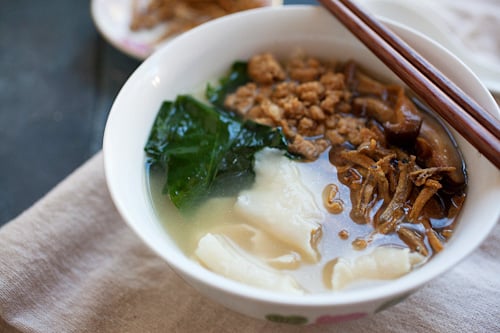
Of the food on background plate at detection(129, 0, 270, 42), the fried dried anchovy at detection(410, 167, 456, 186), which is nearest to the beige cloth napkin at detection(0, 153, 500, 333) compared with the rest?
the fried dried anchovy at detection(410, 167, 456, 186)

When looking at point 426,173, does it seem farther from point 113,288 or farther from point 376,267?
point 113,288

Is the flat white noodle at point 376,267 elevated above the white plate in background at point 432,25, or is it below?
below

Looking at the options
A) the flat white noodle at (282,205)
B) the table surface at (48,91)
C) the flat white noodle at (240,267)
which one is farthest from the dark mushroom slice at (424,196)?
the table surface at (48,91)

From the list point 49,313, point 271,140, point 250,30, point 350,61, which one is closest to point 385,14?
point 350,61

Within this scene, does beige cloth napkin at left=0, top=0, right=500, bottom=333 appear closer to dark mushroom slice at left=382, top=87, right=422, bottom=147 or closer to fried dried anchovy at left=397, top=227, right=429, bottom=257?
fried dried anchovy at left=397, top=227, right=429, bottom=257

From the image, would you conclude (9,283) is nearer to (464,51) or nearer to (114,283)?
(114,283)

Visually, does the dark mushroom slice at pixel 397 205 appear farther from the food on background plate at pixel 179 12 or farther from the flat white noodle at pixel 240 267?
the food on background plate at pixel 179 12
